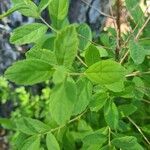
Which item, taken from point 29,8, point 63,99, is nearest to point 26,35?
point 29,8

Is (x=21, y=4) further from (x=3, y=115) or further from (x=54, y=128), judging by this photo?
(x=3, y=115)

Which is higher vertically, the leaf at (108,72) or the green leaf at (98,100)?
the leaf at (108,72)

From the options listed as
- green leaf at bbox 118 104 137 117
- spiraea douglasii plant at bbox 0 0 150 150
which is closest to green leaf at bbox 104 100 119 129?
spiraea douglasii plant at bbox 0 0 150 150

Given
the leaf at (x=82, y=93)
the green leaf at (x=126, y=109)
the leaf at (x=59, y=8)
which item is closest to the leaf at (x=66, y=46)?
the leaf at (x=82, y=93)

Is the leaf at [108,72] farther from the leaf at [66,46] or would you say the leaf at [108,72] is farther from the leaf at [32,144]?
the leaf at [32,144]

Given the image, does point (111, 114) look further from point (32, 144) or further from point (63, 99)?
point (63, 99)

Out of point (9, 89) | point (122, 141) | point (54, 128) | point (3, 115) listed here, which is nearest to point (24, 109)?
point (9, 89)
